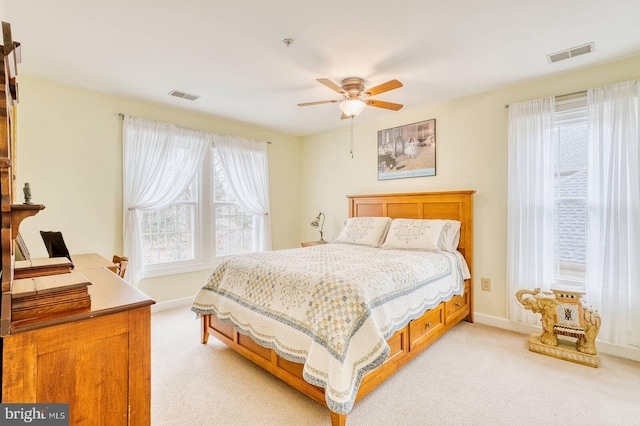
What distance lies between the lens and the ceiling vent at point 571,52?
234 cm

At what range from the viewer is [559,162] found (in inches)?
111

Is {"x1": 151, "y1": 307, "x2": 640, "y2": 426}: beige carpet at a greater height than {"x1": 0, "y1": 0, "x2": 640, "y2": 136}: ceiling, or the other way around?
{"x1": 0, "y1": 0, "x2": 640, "y2": 136}: ceiling

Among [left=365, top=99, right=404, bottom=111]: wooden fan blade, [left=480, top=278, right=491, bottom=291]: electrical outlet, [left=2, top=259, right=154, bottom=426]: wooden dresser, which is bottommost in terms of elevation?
[left=480, top=278, right=491, bottom=291]: electrical outlet

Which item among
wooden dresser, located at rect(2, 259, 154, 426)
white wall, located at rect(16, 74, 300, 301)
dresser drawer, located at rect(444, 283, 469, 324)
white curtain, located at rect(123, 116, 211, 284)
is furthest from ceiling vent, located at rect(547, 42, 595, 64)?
white curtain, located at rect(123, 116, 211, 284)

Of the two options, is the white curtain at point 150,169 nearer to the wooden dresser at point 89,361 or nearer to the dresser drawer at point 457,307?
the wooden dresser at point 89,361

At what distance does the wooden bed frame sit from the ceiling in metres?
1.30

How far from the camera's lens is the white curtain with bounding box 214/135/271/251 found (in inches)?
167

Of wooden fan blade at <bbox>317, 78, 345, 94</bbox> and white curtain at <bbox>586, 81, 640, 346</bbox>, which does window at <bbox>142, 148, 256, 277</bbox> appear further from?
white curtain at <bbox>586, 81, 640, 346</bbox>

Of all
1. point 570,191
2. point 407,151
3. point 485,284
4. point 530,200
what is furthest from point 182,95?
point 570,191

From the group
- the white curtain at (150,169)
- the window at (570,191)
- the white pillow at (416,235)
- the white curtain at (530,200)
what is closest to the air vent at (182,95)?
the white curtain at (150,169)

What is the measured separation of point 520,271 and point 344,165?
2.70m

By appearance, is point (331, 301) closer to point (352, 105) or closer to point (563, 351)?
point (352, 105)

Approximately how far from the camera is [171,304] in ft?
12.3

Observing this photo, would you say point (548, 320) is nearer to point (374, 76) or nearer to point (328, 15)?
point (374, 76)
